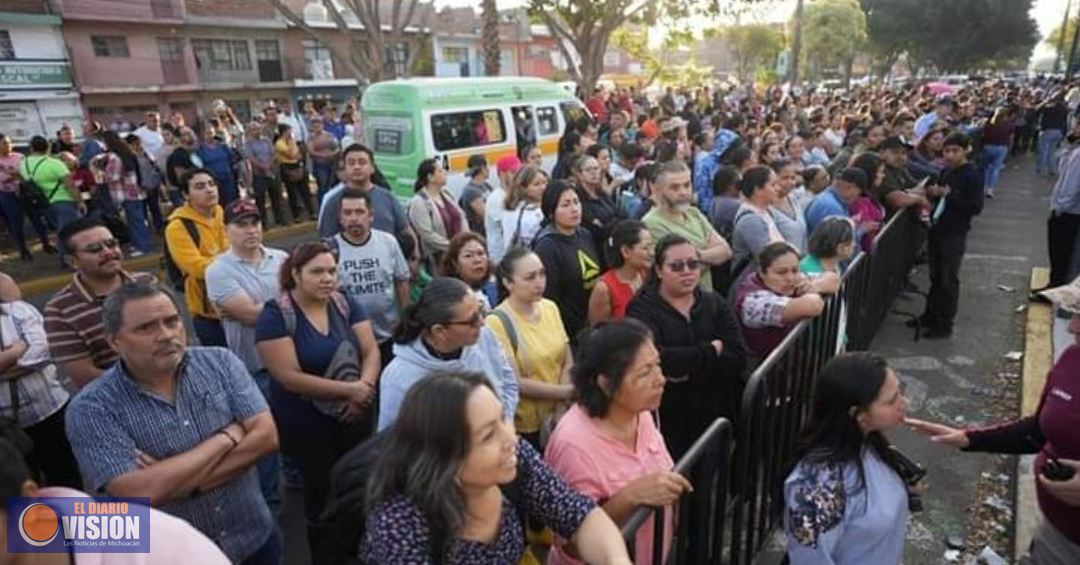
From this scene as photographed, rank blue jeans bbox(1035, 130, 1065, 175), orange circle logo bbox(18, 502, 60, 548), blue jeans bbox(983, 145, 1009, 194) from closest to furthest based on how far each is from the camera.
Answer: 1. orange circle logo bbox(18, 502, 60, 548)
2. blue jeans bbox(983, 145, 1009, 194)
3. blue jeans bbox(1035, 130, 1065, 175)

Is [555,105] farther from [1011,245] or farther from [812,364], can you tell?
[812,364]

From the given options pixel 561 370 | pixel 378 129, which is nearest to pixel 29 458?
pixel 561 370

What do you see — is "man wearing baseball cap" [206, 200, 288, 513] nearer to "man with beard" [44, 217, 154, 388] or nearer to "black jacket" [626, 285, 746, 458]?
"man with beard" [44, 217, 154, 388]

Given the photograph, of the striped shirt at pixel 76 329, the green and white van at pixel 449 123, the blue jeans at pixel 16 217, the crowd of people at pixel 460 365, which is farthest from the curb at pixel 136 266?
the striped shirt at pixel 76 329

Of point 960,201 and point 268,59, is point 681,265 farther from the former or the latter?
point 268,59

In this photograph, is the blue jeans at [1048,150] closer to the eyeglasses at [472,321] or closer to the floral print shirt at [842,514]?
the floral print shirt at [842,514]

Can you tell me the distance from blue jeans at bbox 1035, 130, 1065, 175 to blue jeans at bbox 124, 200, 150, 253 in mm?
18021

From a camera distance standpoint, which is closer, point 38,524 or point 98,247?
point 38,524

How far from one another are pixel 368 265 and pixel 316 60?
3288 cm

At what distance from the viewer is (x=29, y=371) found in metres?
3.12

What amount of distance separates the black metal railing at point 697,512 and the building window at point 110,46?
30.5 m

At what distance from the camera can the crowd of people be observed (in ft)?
6.45

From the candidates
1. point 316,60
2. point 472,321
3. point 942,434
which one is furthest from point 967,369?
point 316,60

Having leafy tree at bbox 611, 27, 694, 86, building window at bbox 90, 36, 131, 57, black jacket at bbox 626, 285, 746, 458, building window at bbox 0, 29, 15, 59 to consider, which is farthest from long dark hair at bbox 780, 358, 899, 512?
building window at bbox 90, 36, 131, 57
